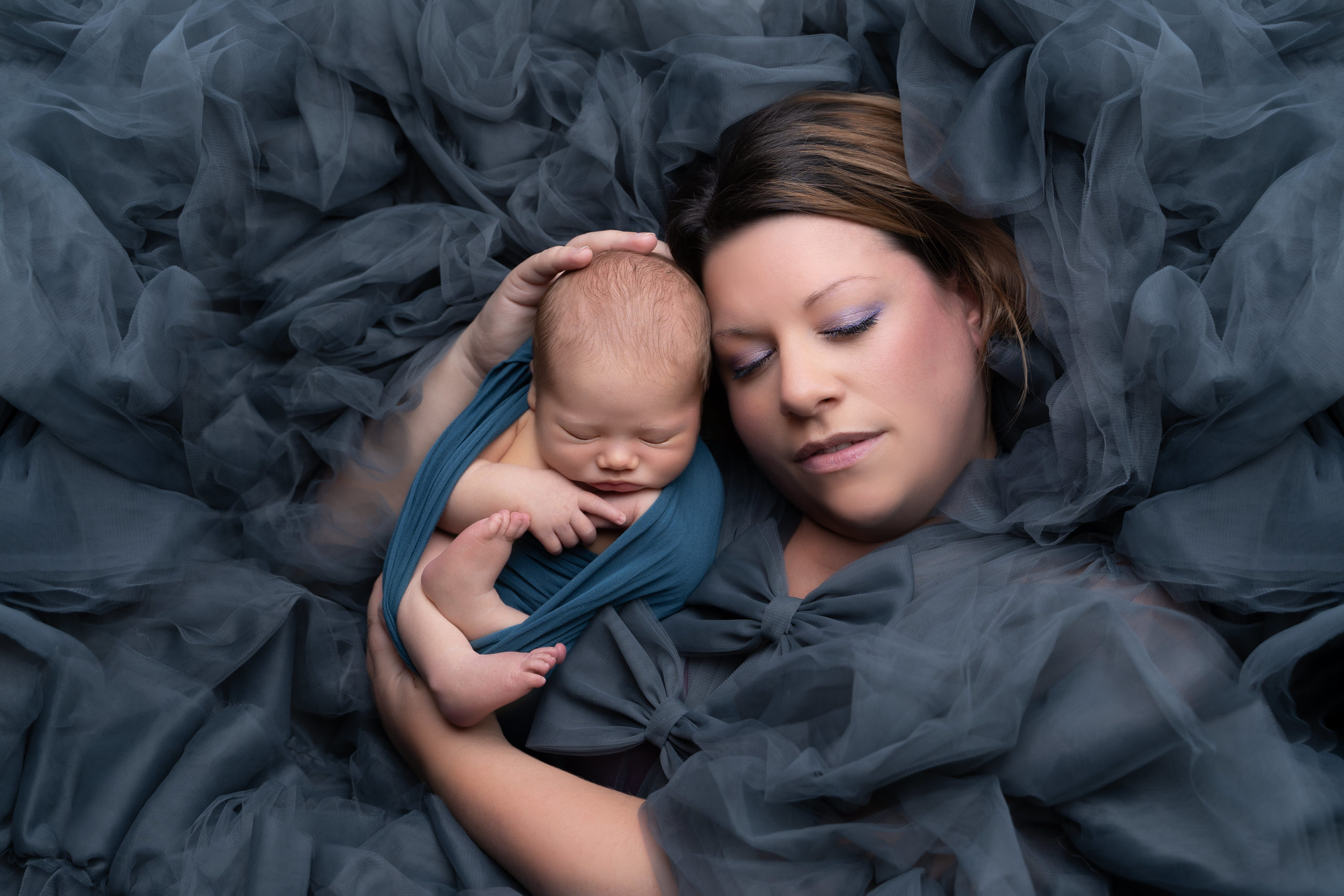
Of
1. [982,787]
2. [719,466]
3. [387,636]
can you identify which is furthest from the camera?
[719,466]

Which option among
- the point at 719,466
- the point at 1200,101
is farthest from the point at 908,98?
the point at 719,466

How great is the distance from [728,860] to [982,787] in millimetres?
388

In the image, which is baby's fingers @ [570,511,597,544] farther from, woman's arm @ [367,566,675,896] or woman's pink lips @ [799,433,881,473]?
woman's pink lips @ [799,433,881,473]

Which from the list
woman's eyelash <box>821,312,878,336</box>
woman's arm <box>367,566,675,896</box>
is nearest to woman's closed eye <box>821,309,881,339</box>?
woman's eyelash <box>821,312,878,336</box>

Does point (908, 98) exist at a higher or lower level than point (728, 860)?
higher

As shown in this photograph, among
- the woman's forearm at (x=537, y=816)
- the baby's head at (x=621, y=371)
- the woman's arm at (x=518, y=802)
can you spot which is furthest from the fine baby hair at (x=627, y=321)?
the woman's forearm at (x=537, y=816)

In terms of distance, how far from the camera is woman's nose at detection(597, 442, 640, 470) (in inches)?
72.1

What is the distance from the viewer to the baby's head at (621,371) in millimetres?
1771

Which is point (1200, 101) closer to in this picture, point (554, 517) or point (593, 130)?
point (593, 130)

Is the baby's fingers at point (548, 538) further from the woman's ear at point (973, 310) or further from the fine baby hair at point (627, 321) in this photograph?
the woman's ear at point (973, 310)

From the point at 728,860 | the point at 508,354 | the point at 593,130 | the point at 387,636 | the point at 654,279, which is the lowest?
the point at 387,636

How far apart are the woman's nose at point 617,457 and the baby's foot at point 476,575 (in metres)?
0.19

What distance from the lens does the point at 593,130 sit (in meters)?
2.16

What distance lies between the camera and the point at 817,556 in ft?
6.77
